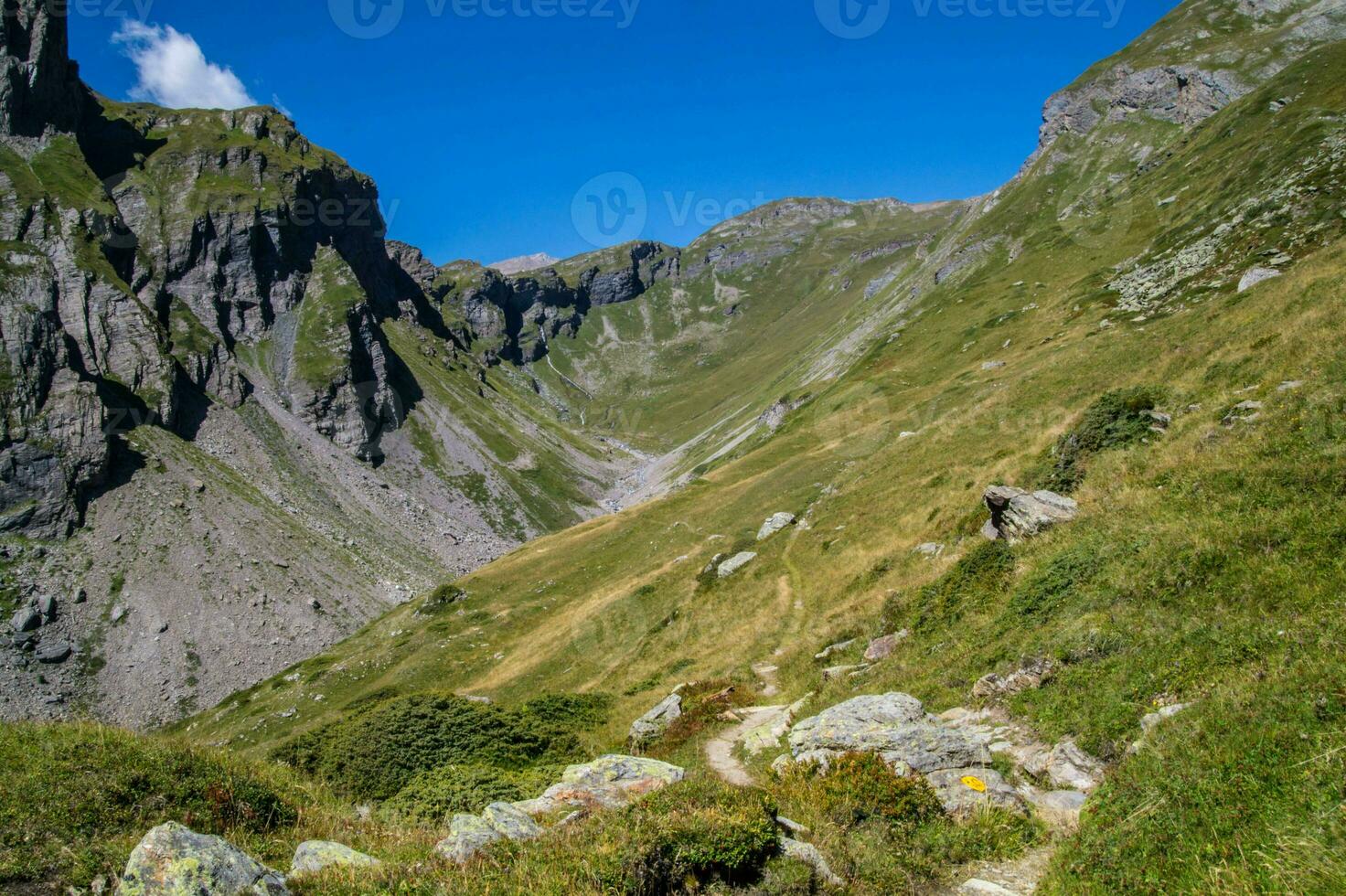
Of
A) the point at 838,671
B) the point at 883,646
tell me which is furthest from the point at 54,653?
the point at 883,646

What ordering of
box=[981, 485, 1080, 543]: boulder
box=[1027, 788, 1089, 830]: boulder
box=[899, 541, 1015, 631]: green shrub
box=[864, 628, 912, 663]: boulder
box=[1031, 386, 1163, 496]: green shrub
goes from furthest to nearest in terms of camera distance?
box=[1031, 386, 1163, 496]: green shrub → box=[864, 628, 912, 663]: boulder → box=[981, 485, 1080, 543]: boulder → box=[899, 541, 1015, 631]: green shrub → box=[1027, 788, 1089, 830]: boulder

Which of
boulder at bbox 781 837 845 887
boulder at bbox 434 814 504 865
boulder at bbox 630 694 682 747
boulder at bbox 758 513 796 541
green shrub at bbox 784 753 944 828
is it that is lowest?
boulder at bbox 630 694 682 747

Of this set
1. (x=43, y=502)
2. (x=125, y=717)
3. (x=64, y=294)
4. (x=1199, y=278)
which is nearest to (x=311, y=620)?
(x=125, y=717)

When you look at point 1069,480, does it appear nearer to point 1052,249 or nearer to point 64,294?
point 1052,249

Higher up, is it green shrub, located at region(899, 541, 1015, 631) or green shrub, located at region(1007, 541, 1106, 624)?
green shrub, located at region(1007, 541, 1106, 624)

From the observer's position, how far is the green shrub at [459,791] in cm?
1265

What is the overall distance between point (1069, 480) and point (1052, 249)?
109115 millimetres

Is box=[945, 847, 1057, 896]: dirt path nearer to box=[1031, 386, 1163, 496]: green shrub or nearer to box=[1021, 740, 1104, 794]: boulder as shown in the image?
box=[1021, 740, 1104, 794]: boulder

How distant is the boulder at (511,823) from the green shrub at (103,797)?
12.5ft

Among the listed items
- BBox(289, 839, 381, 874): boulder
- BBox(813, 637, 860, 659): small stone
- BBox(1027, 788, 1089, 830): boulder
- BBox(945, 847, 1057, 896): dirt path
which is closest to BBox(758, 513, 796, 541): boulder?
BBox(813, 637, 860, 659): small stone

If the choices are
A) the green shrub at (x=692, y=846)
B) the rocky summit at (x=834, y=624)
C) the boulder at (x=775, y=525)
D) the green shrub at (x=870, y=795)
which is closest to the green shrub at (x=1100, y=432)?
the rocky summit at (x=834, y=624)

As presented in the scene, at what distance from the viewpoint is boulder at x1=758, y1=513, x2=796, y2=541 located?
42500mm

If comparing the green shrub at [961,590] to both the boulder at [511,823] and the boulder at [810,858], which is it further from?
the boulder at [511,823]

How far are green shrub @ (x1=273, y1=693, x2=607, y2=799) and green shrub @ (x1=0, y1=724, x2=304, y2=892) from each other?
532 centimetres
